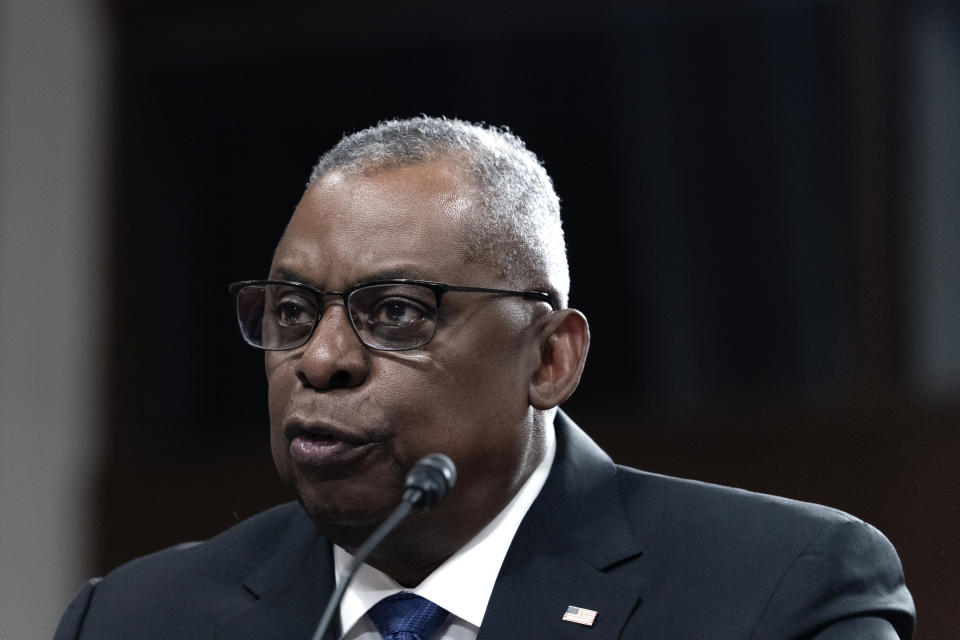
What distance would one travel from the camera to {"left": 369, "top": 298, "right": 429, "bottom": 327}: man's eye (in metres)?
1.95

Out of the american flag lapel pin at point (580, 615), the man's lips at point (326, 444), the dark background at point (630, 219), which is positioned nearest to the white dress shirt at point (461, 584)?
the american flag lapel pin at point (580, 615)

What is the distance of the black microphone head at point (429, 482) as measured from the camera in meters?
1.65

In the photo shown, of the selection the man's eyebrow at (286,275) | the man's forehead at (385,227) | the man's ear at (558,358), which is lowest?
the man's ear at (558,358)

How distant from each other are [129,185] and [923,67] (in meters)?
3.14

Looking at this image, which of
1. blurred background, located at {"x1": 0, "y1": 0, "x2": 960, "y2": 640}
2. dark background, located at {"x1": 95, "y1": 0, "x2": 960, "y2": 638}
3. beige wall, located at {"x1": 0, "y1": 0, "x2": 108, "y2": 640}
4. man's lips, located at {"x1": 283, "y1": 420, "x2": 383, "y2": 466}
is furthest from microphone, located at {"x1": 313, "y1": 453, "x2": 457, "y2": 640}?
beige wall, located at {"x1": 0, "y1": 0, "x2": 108, "y2": 640}

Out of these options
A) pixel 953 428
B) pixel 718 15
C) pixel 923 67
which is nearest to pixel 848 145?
pixel 923 67

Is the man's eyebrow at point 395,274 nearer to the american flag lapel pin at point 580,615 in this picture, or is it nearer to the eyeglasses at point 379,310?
the eyeglasses at point 379,310

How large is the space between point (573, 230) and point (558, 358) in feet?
8.21

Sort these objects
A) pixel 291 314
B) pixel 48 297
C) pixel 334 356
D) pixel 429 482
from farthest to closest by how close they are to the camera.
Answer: pixel 48 297 → pixel 291 314 → pixel 334 356 → pixel 429 482

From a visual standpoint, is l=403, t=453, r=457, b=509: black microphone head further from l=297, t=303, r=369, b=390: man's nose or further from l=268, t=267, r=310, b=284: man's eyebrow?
l=268, t=267, r=310, b=284: man's eyebrow

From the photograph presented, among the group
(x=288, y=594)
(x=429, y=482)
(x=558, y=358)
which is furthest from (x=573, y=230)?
(x=429, y=482)

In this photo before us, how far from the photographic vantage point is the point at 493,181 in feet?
6.92

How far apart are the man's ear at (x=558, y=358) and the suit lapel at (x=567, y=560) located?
16 centimetres

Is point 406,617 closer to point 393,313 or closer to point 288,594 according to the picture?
point 288,594
